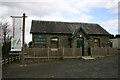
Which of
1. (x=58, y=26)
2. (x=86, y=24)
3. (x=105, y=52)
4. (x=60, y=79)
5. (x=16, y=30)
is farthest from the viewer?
(x=86, y=24)

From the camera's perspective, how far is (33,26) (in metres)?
17.5

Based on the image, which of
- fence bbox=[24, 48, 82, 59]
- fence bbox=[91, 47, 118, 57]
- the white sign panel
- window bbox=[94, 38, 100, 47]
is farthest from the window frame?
window bbox=[94, 38, 100, 47]

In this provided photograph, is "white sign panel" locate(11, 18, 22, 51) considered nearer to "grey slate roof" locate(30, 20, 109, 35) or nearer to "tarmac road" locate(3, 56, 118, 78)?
"tarmac road" locate(3, 56, 118, 78)

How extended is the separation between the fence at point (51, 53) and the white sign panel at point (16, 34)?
8.30 ft

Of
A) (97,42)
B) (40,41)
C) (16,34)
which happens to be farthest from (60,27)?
(16,34)

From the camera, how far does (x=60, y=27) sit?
1878 centimetres

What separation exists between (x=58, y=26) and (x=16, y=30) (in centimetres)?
930

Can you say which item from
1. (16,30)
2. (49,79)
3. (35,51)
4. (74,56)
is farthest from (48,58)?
(49,79)

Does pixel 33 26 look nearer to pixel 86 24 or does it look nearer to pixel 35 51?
pixel 35 51

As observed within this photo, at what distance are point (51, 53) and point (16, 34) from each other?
5.29 m

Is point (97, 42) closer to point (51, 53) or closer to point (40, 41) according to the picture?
point (51, 53)

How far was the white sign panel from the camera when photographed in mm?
10797

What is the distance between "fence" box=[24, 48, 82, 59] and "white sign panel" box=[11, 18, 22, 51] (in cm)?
253

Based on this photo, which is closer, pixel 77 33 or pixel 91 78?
pixel 91 78
